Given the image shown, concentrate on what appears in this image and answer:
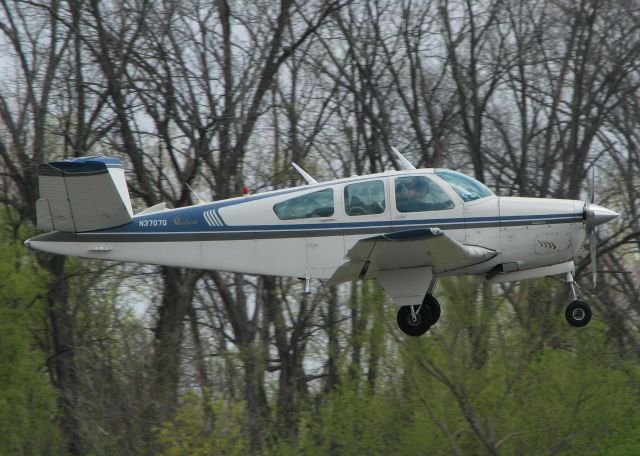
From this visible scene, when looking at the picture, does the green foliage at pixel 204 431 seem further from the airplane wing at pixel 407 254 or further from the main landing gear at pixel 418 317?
the airplane wing at pixel 407 254

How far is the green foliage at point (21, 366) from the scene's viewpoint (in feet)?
82.1

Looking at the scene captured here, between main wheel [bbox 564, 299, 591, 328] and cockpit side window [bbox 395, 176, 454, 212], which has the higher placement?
cockpit side window [bbox 395, 176, 454, 212]

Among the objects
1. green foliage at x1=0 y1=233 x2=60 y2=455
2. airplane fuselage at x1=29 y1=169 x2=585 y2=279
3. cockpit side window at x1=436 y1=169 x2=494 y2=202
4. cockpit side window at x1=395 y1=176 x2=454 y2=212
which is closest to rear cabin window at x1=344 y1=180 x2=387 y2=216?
airplane fuselage at x1=29 y1=169 x2=585 y2=279

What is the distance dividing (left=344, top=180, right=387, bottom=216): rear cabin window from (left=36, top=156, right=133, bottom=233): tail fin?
3.27 m

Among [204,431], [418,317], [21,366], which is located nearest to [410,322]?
[418,317]

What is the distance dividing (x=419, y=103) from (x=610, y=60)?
486 cm

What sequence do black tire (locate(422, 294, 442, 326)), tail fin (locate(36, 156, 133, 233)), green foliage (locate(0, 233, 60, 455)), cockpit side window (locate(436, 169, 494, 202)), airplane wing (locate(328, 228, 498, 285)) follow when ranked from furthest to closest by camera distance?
1. green foliage (locate(0, 233, 60, 455))
2. black tire (locate(422, 294, 442, 326))
3. tail fin (locate(36, 156, 133, 233))
4. cockpit side window (locate(436, 169, 494, 202))
5. airplane wing (locate(328, 228, 498, 285))

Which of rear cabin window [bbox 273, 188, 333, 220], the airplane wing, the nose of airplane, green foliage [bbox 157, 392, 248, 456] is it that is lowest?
green foliage [bbox 157, 392, 248, 456]

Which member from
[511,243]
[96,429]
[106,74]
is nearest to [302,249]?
[511,243]

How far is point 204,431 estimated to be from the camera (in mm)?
24094

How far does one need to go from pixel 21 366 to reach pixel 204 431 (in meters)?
5.07

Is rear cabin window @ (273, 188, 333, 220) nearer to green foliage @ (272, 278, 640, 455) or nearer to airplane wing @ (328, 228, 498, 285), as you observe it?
airplane wing @ (328, 228, 498, 285)

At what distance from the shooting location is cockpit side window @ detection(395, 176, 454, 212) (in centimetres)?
1346

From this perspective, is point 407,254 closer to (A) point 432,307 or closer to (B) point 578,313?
(A) point 432,307
